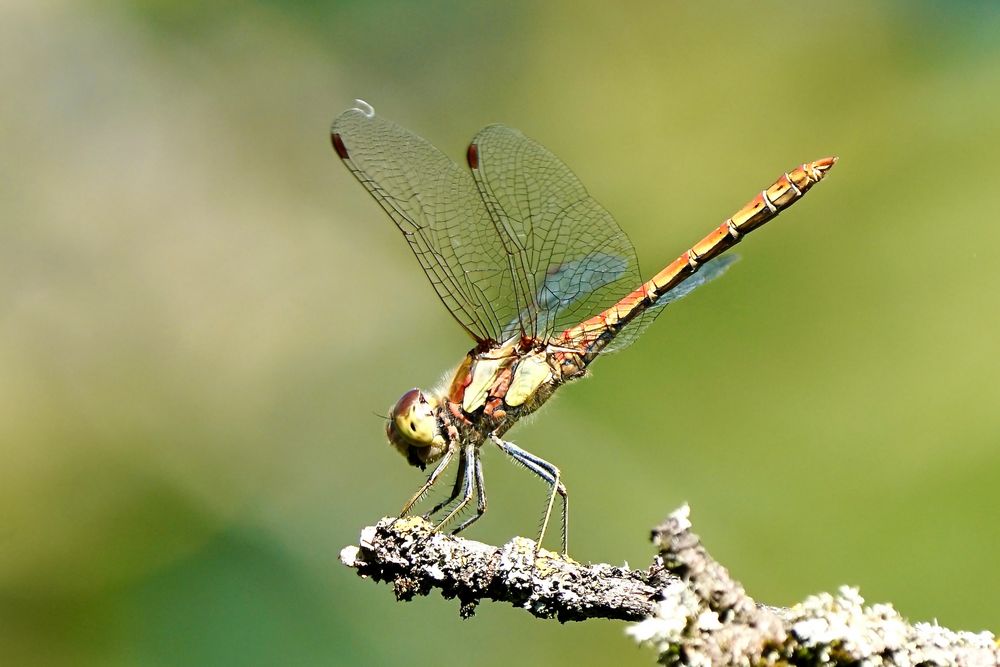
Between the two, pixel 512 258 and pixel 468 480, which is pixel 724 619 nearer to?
pixel 468 480

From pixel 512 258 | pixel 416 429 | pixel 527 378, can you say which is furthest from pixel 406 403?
pixel 512 258

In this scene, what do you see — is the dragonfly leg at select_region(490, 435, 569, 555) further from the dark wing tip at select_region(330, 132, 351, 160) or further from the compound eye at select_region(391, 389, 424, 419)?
the dark wing tip at select_region(330, 132, 351, 160)

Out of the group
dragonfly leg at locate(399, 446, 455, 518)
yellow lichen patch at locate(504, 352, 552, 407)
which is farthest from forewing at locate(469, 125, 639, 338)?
dragonfly leg at locate(399, 446, 455, 518)

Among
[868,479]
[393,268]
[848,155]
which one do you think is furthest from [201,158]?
[868,479]

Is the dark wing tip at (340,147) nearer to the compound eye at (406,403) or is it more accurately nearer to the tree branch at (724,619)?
the compound eye at (406,403)

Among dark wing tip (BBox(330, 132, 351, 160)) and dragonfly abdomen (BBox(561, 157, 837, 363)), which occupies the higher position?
dark wing tip (BBox(330, 132, 351, 160))

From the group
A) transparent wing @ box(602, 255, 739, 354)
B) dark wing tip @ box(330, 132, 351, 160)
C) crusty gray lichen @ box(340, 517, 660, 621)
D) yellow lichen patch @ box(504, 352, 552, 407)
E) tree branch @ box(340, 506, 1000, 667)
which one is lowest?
tree branch @ box(340, 506, 1000, 667)

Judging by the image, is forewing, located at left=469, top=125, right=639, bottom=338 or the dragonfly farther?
forewing, located at left=469, top=125, right=639, bottom=338
